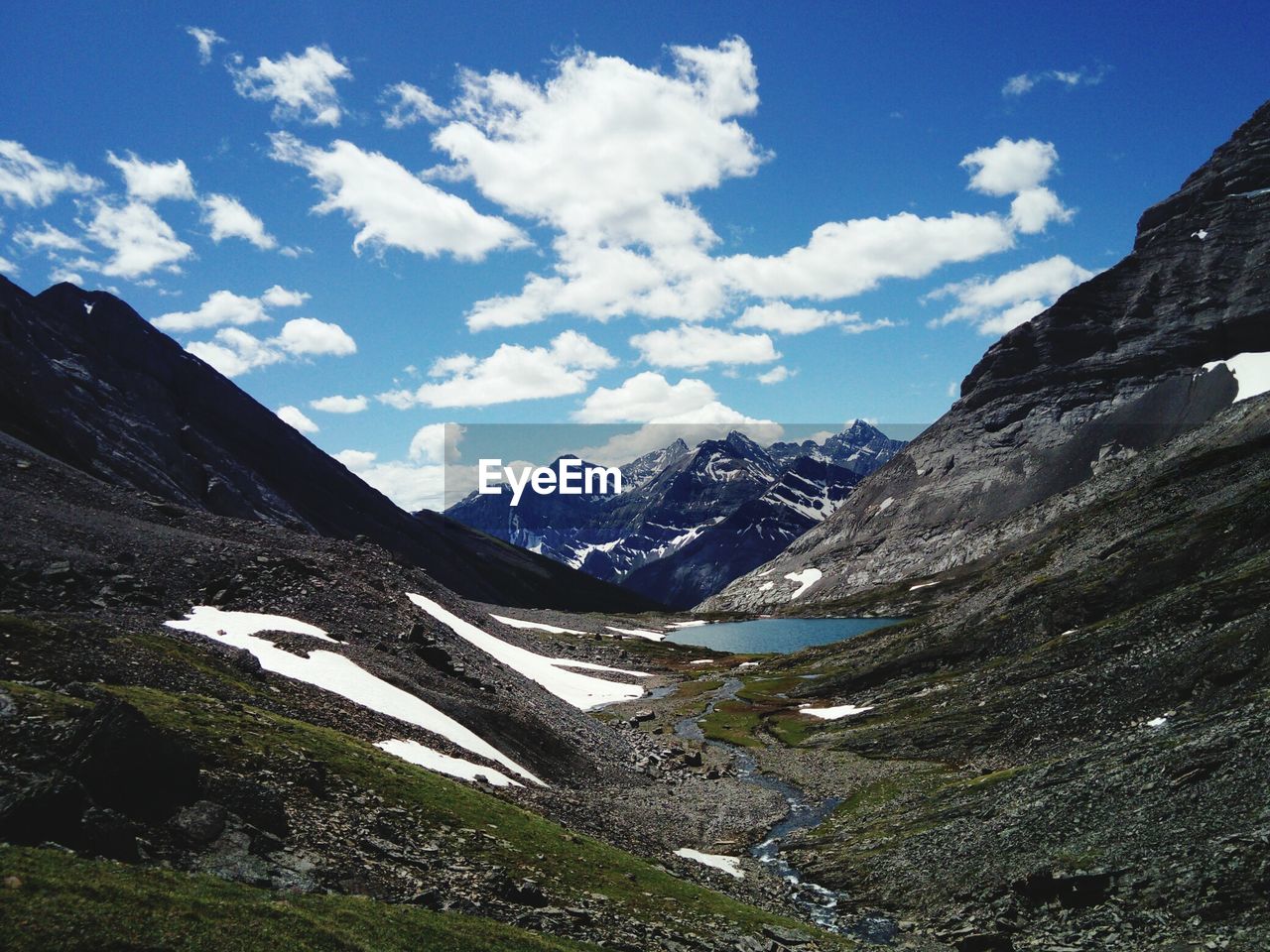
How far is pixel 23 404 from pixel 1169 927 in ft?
611

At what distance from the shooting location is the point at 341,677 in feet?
174

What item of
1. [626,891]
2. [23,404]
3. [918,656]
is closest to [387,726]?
[626,891]

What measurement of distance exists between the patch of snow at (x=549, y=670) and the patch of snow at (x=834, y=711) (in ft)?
105

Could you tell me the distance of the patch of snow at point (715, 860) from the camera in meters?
45.4

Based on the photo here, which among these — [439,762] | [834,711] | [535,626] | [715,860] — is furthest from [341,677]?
[535,626]

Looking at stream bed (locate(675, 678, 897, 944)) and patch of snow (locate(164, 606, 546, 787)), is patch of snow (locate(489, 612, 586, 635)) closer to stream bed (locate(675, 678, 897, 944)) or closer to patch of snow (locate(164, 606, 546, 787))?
stream bed (locate(675, 678, 897, 944))

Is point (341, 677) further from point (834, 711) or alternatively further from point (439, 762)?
point (834, 711)

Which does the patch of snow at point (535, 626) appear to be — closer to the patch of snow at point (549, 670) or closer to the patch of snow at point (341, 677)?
the patch of snow at point (549, 670)

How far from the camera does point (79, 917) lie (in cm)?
1605

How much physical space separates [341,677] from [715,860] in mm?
27649

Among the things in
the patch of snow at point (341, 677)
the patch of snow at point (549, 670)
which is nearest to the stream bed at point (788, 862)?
the patch of snow at point (341, 677)

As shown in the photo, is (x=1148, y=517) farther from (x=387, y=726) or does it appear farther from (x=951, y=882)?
(x=387, y=726)

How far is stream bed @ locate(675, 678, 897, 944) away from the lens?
37594 millimetres

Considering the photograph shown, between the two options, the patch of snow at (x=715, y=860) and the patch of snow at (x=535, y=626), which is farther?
the patch of snow at (x=535, y=626)
